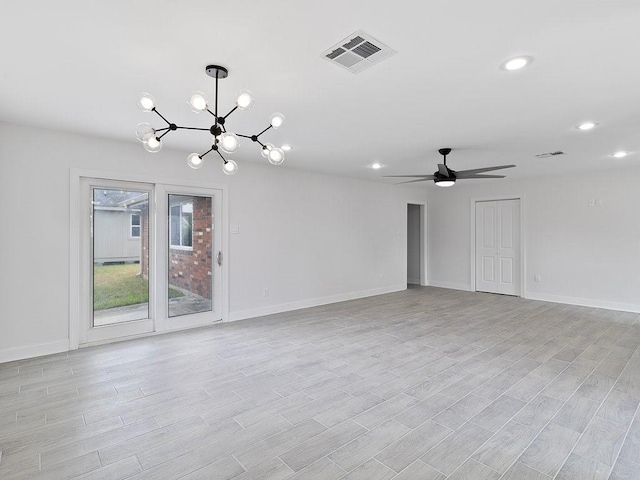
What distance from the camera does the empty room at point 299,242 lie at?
79.0 inches

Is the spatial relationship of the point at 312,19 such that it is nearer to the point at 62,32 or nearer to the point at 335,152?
the point at 62,32

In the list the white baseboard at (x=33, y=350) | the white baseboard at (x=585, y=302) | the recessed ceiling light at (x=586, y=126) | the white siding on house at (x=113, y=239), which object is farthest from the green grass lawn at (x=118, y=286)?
the white baseboard at (x=585, y=302)

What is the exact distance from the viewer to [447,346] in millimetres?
4059

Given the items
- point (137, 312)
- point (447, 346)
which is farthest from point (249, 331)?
point (447, 346)

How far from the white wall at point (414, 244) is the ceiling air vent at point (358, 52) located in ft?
23.7

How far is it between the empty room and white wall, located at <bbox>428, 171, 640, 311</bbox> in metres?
0.04

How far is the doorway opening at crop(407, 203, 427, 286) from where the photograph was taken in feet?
29.0

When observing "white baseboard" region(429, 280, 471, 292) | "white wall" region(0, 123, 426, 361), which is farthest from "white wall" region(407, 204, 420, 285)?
"white wall" region(0, 123, 426, 361)

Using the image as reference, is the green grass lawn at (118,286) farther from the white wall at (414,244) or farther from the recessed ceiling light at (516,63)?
the white wall at (414,244)

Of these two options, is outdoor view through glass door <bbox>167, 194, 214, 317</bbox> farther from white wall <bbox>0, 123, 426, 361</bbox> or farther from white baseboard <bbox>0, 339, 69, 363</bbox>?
white baseboard <bbox>0, 339, 69, 363</bbox>

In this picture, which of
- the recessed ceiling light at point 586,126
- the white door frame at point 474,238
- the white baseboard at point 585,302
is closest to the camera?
the recessed ceiling light at point 586,126

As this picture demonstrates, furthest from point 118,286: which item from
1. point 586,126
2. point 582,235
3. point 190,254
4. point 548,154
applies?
point 582,235

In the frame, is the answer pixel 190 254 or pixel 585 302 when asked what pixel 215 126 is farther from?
pixel 585 302

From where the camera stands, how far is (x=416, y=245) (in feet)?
30.3
